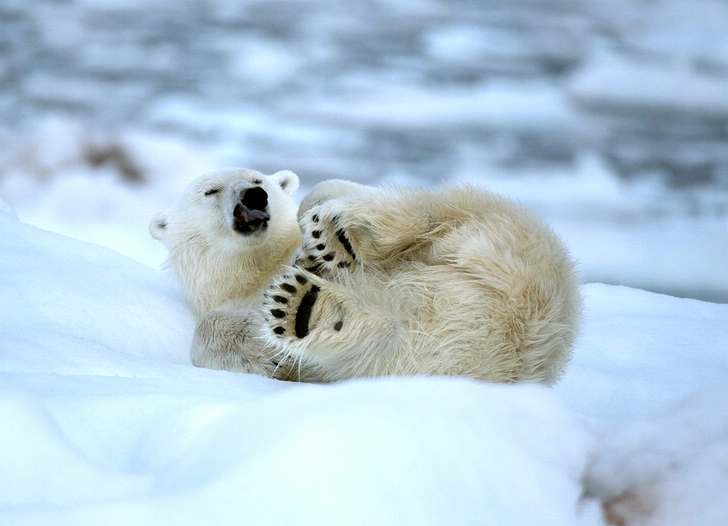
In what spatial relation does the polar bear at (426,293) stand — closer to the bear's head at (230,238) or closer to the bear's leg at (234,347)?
the bear's leg at (234,347)

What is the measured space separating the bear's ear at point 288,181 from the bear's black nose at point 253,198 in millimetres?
400

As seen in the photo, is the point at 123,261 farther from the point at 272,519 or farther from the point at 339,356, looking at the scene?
the point at 272,519

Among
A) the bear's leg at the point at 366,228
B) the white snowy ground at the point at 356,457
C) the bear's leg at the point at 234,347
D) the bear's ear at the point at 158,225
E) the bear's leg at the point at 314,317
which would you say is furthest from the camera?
the bear's ear at the point at 158,225

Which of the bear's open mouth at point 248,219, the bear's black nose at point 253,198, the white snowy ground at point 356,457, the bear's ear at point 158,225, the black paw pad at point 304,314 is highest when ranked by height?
Result: the white snowy ground at point 356,457

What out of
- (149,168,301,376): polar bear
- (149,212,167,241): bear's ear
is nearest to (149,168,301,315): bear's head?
(149,168,301,376): polar bear

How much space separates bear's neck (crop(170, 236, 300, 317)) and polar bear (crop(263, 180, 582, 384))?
0.57 m

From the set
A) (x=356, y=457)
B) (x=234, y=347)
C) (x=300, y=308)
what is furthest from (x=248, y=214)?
(x=356, y=457)

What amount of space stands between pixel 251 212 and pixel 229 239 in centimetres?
13

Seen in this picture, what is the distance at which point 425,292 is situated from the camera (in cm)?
145

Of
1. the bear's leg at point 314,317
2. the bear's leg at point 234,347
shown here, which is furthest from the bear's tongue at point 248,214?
the bear's leg at point 314,317

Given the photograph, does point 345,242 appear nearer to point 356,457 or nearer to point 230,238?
point 230,238

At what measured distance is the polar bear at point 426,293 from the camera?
1.36 m

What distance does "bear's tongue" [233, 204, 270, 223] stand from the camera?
196cm

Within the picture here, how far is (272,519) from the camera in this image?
626 mm
